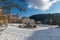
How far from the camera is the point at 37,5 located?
3.21 m

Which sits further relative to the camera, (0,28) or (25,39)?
(0,28)

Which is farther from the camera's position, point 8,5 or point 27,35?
A: point 27,35

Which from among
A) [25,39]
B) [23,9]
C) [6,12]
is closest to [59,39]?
[25,39]

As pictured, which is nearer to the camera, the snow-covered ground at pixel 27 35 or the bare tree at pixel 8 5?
the bare tree at pixel 8 5

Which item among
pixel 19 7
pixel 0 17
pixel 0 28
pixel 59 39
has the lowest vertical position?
pixel 59 39

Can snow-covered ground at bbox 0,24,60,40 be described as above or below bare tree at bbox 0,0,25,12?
below

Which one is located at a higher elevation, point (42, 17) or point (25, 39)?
point (42, 17)

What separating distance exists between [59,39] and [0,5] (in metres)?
1.64

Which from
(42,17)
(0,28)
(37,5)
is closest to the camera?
(37,5)

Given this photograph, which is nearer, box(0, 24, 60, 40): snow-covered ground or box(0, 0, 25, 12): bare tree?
box(0, 0, 25, 12): bare tree

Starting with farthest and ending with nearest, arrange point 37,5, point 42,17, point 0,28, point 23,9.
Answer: point 42,17 < point 0,28 < point 37,5 < point 23,9

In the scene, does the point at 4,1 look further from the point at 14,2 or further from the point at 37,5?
the point at 37,5

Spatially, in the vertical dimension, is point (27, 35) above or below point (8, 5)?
below

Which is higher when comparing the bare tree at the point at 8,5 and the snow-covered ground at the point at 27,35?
the bare tree at the point at 8,5
